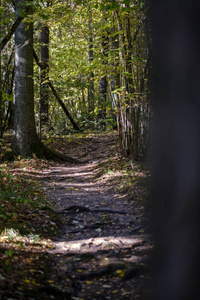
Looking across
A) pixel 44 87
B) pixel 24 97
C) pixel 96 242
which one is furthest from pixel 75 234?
pixel 44 87

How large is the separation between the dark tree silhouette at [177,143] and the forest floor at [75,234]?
0.14 meters

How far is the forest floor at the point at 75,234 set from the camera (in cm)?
290

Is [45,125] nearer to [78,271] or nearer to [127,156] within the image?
[127,156]

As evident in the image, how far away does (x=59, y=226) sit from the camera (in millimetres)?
4926

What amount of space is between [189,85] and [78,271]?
307 centimetres

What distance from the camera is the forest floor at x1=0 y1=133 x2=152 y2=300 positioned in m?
2.90

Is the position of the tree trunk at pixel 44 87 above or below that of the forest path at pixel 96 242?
above

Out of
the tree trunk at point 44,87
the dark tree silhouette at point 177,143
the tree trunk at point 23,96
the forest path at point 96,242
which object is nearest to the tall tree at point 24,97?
the tree trunk at point 23,96

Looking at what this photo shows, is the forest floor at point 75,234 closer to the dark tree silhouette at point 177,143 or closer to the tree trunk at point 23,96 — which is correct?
the dark tree silhouette at point 177,143

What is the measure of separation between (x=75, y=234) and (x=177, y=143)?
4091mm

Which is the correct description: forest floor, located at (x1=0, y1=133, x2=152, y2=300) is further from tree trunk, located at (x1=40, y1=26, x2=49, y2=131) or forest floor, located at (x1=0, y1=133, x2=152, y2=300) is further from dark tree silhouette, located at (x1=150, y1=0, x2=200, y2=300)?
tree trunk, located at (x1=40, y1=26, x2=49, y2=131)

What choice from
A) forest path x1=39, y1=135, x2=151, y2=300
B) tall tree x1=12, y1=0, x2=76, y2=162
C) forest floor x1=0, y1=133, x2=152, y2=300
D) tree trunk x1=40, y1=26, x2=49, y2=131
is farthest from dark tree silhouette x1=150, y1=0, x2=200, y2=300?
tree trunk x1=40, y1=26, x2=49, y2=131

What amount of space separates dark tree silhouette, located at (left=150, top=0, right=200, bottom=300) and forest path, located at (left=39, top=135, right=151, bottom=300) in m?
0.28

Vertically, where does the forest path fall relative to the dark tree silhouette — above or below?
below
